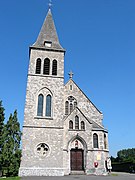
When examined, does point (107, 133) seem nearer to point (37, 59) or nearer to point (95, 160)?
point (95, 160)

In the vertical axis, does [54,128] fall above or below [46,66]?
below

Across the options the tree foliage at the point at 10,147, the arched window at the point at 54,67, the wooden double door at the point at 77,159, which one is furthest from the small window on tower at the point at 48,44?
the wooden double door at the point at 77,159

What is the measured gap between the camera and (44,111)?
23.5 m

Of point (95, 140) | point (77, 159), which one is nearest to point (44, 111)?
point (77, 159)

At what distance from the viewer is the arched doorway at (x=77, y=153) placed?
23141 mm

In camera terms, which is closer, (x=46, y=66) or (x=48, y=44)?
(x=46, y=66)

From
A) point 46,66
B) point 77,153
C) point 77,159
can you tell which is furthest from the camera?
point 46,66

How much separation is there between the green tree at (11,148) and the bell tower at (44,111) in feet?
2.57

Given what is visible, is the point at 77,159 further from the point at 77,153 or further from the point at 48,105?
the point at 48,105

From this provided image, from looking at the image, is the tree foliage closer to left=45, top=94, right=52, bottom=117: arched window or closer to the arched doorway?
left=45, top=94, right=52, bottom=117: arched window

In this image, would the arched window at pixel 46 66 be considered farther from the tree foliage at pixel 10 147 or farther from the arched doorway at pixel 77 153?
the arched doorway at pixel 77 153

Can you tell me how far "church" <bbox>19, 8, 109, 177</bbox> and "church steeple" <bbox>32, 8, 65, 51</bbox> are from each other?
0.14 meters

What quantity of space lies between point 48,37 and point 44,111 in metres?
11.1

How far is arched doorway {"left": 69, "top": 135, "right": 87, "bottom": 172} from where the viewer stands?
911 inches
